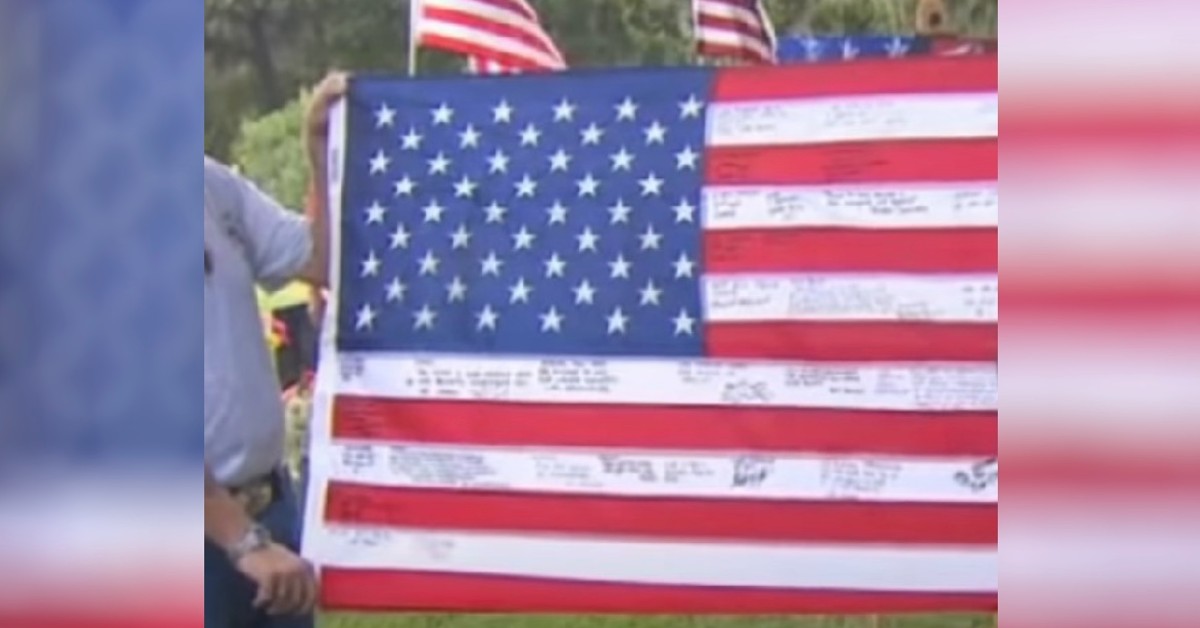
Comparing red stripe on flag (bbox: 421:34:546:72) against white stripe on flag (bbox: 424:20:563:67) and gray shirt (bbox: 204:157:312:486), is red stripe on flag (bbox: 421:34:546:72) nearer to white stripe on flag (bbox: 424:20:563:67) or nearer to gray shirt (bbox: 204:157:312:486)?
white stripe on flag (bbox: 424:20:563:67)

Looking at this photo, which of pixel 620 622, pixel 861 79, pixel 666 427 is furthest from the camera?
pixel 620 622

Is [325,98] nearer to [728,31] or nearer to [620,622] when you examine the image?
[728,31]

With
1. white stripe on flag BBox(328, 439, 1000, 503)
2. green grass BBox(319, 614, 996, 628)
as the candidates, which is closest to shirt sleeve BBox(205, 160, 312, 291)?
white stripe on flag BBox(328, 439, 1000, 503)

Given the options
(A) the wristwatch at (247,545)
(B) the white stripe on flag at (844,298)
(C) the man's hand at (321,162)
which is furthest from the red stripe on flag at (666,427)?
(A) the wristwatch at (247,545)

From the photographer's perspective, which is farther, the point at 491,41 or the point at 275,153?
the point at 275,153

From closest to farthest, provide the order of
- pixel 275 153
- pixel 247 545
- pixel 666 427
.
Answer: pixel 247 545 → pixel 666 427 → pixel 275 153

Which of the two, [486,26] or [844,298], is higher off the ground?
[486,26]

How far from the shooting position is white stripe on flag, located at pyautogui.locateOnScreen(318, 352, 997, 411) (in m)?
3.10

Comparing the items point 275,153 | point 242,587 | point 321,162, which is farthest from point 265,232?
point 275,153

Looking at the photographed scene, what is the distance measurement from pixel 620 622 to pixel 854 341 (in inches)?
57.6

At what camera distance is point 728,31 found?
13.9ft

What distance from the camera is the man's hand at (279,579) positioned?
83.3 inches

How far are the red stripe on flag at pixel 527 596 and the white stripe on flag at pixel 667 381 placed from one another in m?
0.27

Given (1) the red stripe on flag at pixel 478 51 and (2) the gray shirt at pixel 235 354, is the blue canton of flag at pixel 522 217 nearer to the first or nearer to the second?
(1) the red stripe on flag at pixel 478 51
